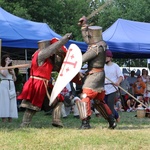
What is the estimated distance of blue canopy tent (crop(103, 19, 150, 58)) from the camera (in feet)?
41.8

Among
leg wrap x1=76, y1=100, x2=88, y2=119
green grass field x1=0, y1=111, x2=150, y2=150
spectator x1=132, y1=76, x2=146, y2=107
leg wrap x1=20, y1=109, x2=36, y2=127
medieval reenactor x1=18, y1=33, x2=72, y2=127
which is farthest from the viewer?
spectator x1=132, y1=76, x2=146, y2=107

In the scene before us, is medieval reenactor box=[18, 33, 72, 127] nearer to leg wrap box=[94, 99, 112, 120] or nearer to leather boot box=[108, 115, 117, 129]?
leg wrap box=[94, 99, 112, 120]

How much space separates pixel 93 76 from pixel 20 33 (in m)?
4.11

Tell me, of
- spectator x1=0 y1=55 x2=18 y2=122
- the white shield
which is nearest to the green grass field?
the white shield

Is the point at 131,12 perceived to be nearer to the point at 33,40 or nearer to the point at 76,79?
the point at 33,40

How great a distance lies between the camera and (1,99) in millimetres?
8688

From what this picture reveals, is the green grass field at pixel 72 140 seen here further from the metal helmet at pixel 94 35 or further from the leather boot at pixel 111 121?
the metal helmet at pixel 94 35

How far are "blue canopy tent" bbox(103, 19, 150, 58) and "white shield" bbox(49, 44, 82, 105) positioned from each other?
18.9 ft

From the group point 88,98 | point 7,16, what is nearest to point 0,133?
point 88,98

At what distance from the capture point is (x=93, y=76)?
22.0 ft

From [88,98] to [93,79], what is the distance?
0.31 m

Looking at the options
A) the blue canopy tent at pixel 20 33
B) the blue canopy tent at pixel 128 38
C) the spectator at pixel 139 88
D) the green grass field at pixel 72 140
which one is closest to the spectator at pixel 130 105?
the spectator at pixel 139 88

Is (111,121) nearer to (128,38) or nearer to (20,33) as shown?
(20,33)

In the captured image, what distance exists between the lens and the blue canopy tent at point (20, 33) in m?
9.90
